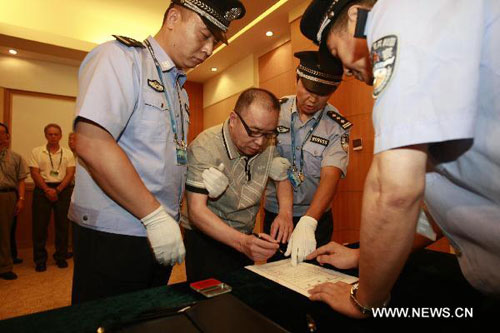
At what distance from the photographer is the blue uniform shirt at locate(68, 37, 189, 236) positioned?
1.09 metres

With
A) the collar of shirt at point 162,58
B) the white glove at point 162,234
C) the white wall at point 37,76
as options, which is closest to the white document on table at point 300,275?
the white glove at point 162,234

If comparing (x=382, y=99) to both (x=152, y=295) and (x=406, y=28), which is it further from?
(x=152, y=295)

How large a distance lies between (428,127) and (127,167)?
93cm

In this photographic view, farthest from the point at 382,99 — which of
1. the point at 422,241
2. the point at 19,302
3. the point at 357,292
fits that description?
the point at 19,302

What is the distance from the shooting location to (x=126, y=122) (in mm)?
1166

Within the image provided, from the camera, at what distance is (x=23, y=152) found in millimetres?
6094

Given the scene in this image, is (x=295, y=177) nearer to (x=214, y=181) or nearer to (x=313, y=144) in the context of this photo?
(x=313, y=144)

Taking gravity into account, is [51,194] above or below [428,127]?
below

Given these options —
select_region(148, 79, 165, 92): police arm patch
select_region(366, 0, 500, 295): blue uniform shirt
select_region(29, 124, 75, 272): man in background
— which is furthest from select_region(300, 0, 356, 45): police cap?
select_region(29, 124, 75, 272): man in background

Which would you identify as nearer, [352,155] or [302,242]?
[302,242]

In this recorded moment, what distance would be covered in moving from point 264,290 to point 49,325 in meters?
0.61

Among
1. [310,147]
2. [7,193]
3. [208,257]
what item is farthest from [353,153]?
[7,193]

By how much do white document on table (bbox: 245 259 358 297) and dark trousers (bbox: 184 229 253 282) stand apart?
1.39 ft

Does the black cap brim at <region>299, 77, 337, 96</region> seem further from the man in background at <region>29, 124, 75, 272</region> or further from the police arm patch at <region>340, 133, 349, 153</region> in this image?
the man in background at <region>29, 124, 75, 272</region>
